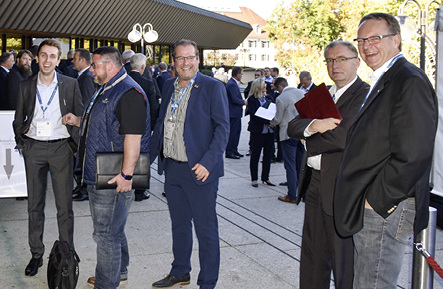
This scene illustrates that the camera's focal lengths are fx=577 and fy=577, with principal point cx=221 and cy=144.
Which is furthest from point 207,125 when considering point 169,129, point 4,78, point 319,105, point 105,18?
point 105,18

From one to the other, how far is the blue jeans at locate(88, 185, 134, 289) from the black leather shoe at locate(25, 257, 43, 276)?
1.01 meters

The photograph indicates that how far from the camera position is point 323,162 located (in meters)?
3.89

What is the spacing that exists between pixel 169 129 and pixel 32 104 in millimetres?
1425

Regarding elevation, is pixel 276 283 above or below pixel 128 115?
below

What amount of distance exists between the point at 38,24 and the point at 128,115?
21.7m

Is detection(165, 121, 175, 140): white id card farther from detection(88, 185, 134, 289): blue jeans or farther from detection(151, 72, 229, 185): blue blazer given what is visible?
detection(88, 185, 134, 289): blue jeans

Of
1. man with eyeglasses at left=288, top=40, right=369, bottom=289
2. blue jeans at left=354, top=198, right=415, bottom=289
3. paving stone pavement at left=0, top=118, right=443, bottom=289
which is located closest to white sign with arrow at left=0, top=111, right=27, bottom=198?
paving stone pavement at left=0, top=118, right=443, bottom=289

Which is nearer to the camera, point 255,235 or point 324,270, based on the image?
point 324,270

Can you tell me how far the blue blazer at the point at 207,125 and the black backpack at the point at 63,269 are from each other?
48.4 inches

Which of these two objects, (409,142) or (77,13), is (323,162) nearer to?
(409,142)

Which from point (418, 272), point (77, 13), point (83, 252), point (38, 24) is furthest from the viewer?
point (77, 13)

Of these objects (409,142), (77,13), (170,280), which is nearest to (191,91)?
(170,280)

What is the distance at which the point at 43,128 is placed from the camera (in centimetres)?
527

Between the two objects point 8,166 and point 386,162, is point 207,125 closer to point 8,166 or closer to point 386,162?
point 386,162
